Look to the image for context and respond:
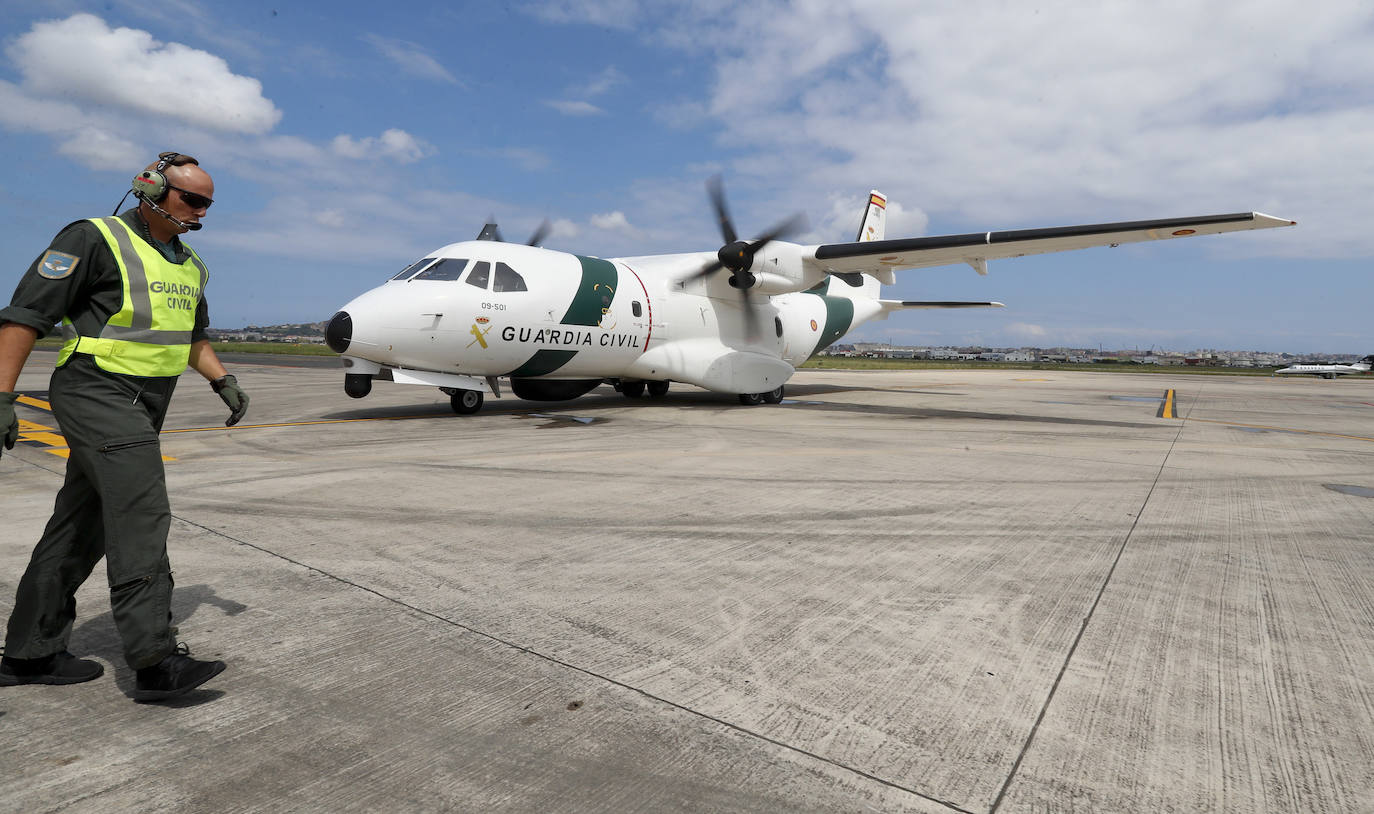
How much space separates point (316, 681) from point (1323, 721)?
3.73 m

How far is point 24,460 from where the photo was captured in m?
7.37

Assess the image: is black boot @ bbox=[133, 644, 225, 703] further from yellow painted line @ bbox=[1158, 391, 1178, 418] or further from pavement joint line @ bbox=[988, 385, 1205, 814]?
yellow painted line @ bbox=[1158, 391, 1178, 418]

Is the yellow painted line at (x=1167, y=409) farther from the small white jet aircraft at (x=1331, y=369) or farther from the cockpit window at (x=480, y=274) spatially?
the small white jet aircraft at (x=1331, y=369)

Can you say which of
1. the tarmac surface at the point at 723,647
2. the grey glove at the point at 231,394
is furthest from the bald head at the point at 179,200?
the tarmac surface at the point at 723,647

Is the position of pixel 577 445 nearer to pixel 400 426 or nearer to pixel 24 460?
pixel 400 426

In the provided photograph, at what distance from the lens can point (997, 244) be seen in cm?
1292

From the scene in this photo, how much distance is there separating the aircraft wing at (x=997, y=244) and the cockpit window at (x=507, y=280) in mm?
6129

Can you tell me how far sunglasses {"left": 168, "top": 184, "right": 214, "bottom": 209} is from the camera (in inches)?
110

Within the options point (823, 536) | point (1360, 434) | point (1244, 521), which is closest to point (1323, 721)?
point (823, 536)

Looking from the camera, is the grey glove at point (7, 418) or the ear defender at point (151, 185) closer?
the grey glove at point (7, 418)

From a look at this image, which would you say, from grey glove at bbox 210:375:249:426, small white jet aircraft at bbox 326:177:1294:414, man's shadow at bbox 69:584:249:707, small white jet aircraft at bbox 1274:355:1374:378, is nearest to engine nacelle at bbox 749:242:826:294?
small white jet aircraft at bbox 326:177:1294:414

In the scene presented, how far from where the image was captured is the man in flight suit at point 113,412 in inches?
100.0

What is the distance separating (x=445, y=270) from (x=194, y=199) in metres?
8.76

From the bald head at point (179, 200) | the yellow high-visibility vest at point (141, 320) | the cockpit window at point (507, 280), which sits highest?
Result: the cockpit window at point (507, 280)
